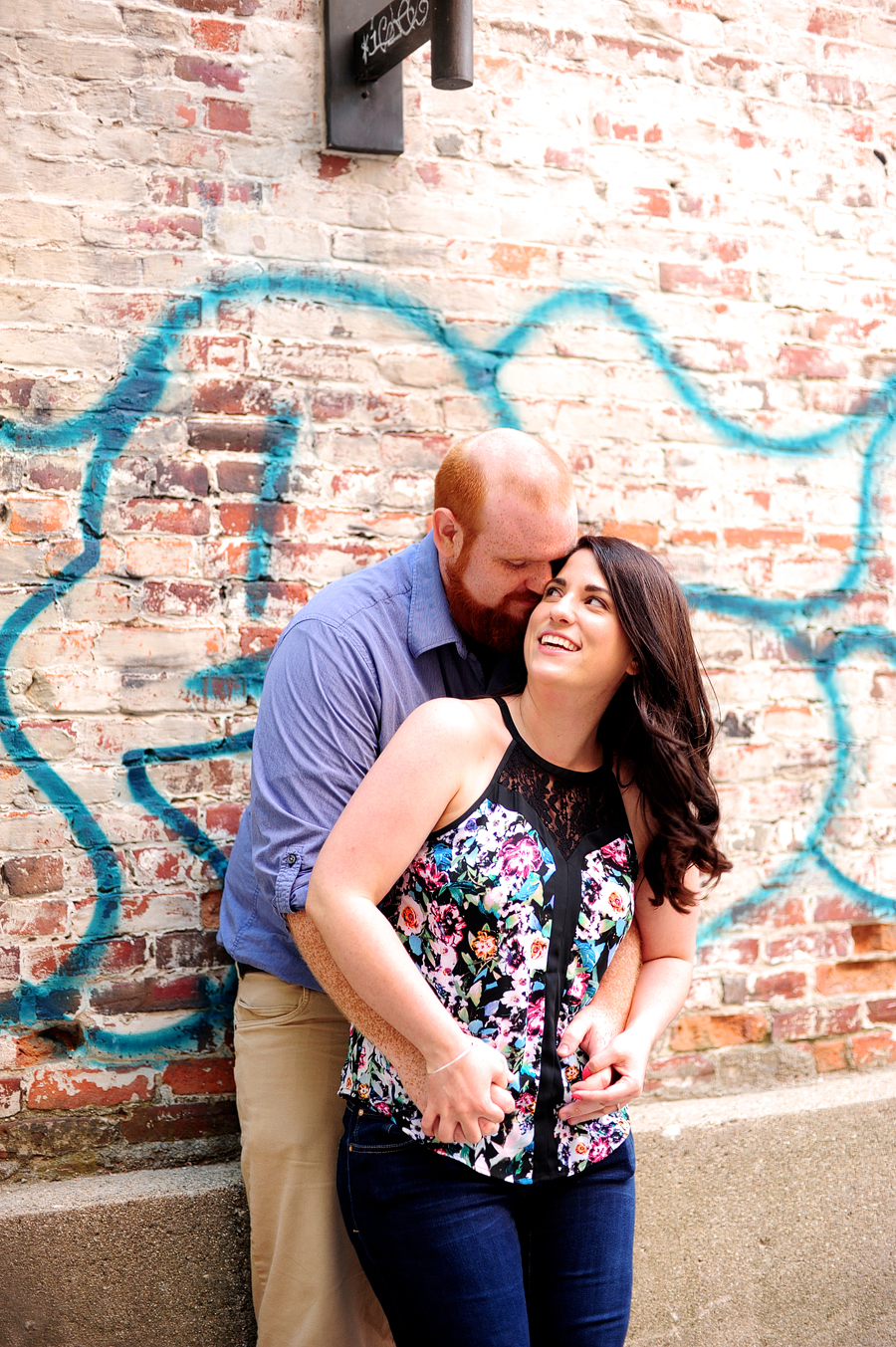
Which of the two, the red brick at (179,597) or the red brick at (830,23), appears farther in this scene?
the red brick at (830,23)

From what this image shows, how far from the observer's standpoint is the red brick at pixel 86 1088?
218cm

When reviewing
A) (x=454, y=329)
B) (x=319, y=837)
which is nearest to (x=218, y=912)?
(x=319, y=837)

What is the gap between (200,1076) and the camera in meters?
2.27

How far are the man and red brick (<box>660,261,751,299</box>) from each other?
0.77 meters

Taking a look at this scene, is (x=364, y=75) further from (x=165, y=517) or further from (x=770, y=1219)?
(x=770, y=1219)

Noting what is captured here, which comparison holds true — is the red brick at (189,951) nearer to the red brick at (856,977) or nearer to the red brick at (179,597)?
the red brick at (179,597)

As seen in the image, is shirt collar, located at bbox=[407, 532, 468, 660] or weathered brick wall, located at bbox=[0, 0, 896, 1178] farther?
weathered brick wall, located at bbox=[0, 0, 896, 1178]

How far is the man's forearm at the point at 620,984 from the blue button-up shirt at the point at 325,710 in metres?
0.50

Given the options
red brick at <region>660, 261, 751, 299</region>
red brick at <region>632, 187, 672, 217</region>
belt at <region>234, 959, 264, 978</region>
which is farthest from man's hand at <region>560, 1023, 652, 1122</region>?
→ red brick at <region>632, 187, 672, 217</region>

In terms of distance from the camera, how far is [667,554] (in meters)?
2.57

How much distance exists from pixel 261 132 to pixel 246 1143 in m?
1.93

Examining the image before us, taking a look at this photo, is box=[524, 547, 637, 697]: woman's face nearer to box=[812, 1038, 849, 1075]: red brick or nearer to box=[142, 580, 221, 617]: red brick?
box=[142, 580, 221, 617]: red brick

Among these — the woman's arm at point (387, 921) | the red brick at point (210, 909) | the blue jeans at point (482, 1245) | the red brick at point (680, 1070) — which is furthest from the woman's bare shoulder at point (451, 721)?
the red brick at point (680, 1070)

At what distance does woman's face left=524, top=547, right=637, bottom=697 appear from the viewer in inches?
68.5
